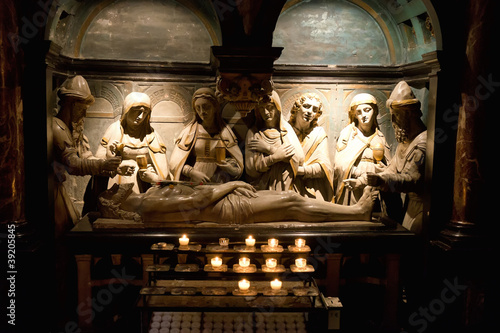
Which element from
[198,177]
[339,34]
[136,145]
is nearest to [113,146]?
[136,145]

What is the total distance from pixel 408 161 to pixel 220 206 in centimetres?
212

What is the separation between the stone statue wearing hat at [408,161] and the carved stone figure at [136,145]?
2657 mm

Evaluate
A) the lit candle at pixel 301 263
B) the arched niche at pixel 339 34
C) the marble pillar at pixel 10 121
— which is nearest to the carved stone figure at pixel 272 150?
the arched niche at pixel 339 34

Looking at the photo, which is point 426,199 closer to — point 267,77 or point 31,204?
point 267,77

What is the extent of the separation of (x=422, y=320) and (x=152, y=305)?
8.85 ft

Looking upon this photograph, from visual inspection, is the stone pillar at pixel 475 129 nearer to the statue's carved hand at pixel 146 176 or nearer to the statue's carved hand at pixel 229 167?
the statue's carved hand at pixel 229 167

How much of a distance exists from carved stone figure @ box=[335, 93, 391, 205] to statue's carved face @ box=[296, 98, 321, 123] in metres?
0.46

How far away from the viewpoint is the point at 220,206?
4.71 metres

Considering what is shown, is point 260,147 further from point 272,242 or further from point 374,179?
point 272,242

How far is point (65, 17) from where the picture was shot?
17.7 feet

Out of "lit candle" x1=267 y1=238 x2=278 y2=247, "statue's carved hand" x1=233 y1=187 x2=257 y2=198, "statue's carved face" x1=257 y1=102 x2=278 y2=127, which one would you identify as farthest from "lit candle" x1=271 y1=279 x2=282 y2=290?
"statue's carved face" x1=257 y1=102 x2=278 y2=127

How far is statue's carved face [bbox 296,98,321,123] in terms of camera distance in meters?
5.68

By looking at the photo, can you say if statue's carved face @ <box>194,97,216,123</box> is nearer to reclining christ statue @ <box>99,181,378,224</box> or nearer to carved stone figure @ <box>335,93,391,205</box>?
reclining christ statue @ <box>99,181,378,224</box>

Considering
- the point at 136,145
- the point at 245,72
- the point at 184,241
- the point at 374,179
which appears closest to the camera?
the point at 184,241
